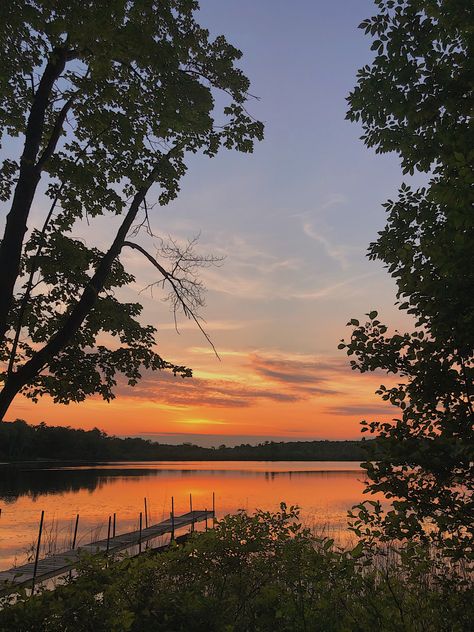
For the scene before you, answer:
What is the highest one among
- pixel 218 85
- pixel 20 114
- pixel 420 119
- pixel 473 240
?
pixel 218 85

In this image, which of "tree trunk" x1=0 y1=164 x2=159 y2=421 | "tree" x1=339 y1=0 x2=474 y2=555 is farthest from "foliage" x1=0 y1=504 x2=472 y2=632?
"tree trunk" x1=0 y1=164 x2=159 y2=421

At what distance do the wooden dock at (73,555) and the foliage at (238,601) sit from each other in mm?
846

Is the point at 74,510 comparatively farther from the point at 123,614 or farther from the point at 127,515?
the point at 123,614

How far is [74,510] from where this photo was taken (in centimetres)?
5216

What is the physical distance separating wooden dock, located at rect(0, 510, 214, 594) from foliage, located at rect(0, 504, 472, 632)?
846 millimetres

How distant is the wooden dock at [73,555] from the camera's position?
15.7 metres

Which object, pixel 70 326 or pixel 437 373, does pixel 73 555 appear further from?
pixel 437 373

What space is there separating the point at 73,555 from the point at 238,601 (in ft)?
53.3

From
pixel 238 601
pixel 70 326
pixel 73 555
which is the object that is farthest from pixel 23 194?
pixel 73 555

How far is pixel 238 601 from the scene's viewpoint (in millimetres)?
6961

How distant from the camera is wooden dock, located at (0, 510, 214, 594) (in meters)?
15.7

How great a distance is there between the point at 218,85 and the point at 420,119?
22.3 feet

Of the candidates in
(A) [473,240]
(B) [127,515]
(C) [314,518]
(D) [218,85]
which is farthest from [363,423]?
(B) [127,515]

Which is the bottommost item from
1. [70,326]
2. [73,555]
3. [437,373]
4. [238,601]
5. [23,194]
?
[73,555]
